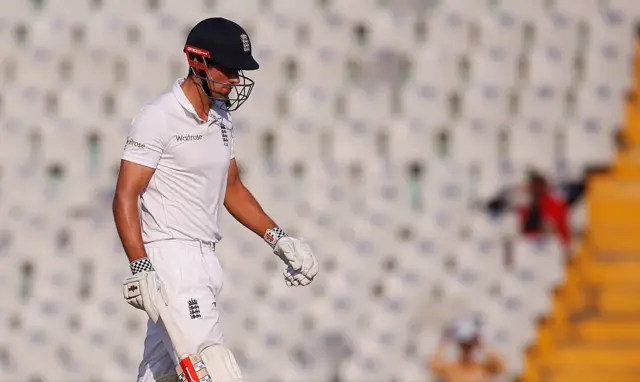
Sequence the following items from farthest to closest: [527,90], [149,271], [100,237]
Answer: [527,90]
[100,237]
[149,271]

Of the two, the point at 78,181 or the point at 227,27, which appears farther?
the point at 78,181

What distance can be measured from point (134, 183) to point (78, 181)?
446 cm

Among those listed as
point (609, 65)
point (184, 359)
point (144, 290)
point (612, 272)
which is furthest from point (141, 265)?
point (609, 65)

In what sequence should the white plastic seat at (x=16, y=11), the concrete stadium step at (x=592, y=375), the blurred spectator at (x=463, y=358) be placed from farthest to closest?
1. the white plastic seat at (x=16, y=11)
2. the concrete stadium step at (x=592, y=375)
3. the blurred spectator at (x=463, y=358)

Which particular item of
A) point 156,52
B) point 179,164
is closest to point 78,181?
point 156,52

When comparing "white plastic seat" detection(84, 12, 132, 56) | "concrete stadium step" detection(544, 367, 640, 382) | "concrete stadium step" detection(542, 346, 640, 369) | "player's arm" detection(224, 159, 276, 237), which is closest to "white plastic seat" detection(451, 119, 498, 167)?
"concrete stadium step" detection(542, 346, 640, 369)

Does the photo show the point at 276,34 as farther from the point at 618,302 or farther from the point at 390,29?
the point at 618,302

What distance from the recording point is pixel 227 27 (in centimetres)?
390

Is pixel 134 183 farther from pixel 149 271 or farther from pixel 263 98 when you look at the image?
pixel 263 98

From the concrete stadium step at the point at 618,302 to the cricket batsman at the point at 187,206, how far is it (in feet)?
15.3

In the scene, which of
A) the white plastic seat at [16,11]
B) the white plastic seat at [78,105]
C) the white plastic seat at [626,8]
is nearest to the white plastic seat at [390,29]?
the white plastic seat at [626,8]

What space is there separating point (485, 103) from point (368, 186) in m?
0.98

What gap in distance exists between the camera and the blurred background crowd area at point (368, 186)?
8102 mm

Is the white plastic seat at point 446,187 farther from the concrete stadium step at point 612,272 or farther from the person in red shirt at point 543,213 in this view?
the concrete stadium step at point 612,272
